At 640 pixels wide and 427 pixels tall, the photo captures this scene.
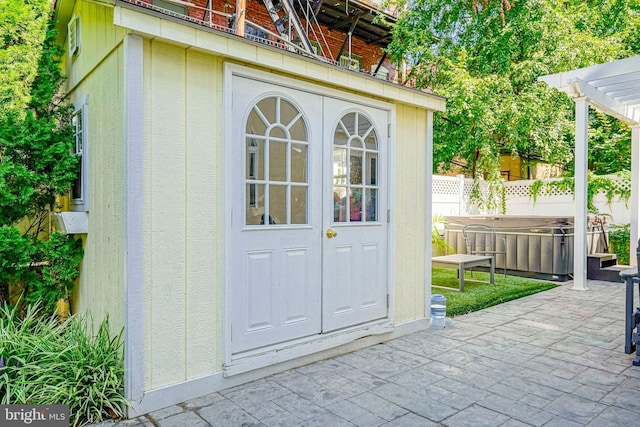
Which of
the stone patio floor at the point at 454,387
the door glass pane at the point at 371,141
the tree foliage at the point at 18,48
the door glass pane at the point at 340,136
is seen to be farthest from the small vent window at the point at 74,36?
the stone patio floor at the point at 454,387

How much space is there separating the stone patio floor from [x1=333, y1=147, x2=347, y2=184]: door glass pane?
1.50 meters

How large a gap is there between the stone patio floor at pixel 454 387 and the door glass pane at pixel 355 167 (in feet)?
4.95

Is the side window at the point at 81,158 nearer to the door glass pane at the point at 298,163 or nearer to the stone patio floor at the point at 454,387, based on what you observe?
the door glass pane at the point at 298,163

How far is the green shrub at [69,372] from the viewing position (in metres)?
2.51

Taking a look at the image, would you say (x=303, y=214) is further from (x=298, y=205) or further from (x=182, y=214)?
(x=182, y=214)

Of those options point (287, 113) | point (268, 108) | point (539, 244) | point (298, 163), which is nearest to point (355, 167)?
point (298, 163)

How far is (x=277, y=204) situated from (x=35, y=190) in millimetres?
2169

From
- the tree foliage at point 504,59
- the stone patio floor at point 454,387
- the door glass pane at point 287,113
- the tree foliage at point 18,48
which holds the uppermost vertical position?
the tree foliage at point 504,59

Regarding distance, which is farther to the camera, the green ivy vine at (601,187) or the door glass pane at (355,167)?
the green ivy vine at (601,187)

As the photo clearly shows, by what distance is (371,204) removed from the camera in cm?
401

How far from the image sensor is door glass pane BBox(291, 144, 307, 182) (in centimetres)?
339

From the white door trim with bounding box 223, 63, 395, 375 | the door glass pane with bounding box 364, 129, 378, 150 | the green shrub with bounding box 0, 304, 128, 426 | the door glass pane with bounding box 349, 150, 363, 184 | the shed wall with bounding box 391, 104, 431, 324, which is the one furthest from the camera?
the shed wall with bounding box 391, 104, 431, 324

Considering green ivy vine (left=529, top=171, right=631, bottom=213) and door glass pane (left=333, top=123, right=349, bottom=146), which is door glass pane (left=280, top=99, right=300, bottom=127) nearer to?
door glass pane (left=333, top=123, right=349, bottom=146)

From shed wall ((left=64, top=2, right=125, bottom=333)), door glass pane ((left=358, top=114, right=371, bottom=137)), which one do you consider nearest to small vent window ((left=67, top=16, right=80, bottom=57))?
shed wall ((left=64, top=2, right=125, bottom=333))
